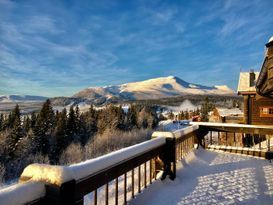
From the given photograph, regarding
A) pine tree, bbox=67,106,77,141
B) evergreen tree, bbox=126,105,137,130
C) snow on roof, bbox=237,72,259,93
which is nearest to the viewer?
snow on roof, bbox=237,72,259,93

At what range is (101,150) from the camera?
35719 mm

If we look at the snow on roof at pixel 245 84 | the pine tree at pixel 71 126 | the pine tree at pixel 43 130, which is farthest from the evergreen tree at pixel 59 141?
the snow on roof at pixel 245 84

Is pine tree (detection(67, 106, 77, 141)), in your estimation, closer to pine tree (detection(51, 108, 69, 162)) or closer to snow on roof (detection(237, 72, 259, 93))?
pine tree (detection(51, 108, 69, 162))

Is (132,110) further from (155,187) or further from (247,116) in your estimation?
(155,187)

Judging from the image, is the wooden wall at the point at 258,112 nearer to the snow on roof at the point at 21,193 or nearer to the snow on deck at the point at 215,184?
the snow on deck at the point at 215,184

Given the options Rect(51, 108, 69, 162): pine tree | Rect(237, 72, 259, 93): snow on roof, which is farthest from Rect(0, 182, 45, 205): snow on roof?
Rect(51, 108, 69, 162): pine tree

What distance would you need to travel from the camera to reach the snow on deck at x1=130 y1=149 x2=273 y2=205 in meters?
3.67

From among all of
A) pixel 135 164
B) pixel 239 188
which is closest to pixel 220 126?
pixel 239 188

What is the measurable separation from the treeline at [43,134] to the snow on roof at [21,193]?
29.8 meters

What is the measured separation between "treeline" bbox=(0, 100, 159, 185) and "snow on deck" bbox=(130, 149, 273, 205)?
27.9m

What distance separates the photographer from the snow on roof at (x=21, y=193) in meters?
1.60

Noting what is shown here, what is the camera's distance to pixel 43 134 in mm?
35531

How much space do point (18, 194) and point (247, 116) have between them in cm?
1949

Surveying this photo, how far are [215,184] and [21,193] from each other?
3411mm
